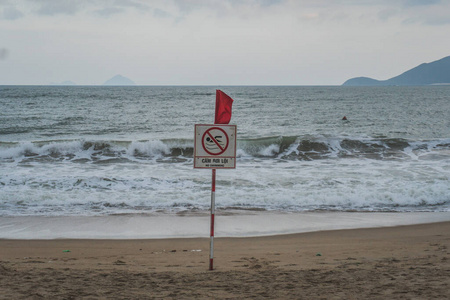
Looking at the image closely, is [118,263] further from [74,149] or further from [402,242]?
[74,149]

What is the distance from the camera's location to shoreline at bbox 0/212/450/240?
8867 millimetres

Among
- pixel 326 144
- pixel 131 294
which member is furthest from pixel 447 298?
pixel 326 144

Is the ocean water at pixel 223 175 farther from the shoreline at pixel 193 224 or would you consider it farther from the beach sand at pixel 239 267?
the beach sand at pixel 239 267

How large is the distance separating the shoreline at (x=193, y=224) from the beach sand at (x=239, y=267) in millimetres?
433

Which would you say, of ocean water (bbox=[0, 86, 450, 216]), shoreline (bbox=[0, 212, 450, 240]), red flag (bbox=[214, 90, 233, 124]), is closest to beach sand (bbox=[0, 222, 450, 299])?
shoreline (bbox=[0, 212, 450, 240])

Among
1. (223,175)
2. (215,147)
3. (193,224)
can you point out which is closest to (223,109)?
(215,147)

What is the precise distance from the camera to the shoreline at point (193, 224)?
8867 mm

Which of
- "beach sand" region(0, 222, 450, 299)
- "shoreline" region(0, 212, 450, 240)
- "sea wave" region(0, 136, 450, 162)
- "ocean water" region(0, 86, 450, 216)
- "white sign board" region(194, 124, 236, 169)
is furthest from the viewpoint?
"sea wave" region(0, 136, 450, 162)

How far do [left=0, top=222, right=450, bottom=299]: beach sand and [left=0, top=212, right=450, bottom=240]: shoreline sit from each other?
Result: 0.43 metres

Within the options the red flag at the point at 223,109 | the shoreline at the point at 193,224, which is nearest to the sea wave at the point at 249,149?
the shoreline at the point at 193,224

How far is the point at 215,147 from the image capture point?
18.8 feet

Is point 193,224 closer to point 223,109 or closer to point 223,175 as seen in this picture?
point 223,109

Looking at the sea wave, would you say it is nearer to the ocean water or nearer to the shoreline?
the ocean water

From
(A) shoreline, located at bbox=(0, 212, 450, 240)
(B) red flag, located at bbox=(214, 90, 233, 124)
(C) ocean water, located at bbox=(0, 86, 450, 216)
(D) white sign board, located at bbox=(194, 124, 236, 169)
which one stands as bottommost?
(A) shoreline, located at bbox=(0, 212, 450, 240)
